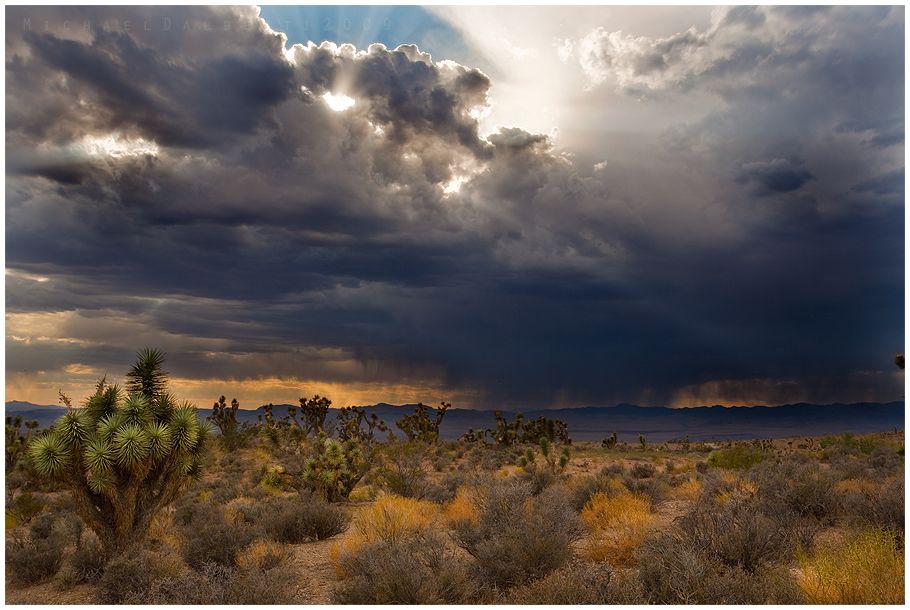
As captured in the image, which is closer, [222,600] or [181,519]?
[222,600]

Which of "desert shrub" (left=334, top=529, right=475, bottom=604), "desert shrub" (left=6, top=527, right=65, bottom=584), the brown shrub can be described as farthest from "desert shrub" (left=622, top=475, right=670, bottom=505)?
"desert shrub" (left=6, top=527, right=65, bottom=584)

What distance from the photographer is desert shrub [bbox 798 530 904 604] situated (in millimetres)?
8680

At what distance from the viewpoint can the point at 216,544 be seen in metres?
13.7

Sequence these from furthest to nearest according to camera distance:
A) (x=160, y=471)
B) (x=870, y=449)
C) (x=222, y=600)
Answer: (x=870, y=449) < (x=160, y=471) < (x=222, y=600)

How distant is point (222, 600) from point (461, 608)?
388 cm

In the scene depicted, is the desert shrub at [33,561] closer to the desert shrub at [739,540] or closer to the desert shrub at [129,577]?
the desert shrub at [129,577]

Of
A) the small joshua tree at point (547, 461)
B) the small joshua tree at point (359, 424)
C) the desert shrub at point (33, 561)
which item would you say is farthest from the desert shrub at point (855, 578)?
the small joshua tree at point (359, 424)

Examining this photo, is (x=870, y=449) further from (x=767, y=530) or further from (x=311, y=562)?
(x=311, y=562)

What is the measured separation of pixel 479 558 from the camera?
11391 millimetres

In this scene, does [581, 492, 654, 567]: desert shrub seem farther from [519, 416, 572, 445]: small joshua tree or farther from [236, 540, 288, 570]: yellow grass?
[519, 416, 572, 445]: small joshua tree

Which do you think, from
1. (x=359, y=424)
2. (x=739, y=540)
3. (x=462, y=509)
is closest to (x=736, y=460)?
(x=462, y=509)

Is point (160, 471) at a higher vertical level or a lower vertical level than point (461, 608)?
higher

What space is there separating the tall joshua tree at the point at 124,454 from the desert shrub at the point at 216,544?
1583mm

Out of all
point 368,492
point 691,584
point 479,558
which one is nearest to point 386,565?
point 479,558
